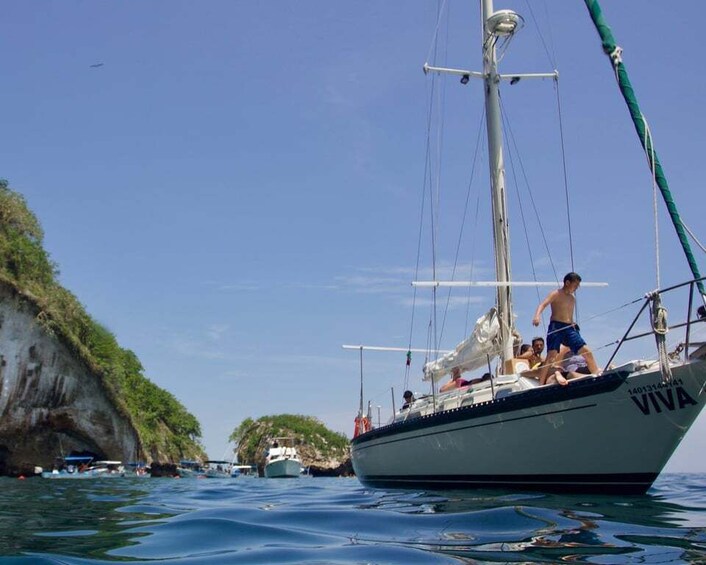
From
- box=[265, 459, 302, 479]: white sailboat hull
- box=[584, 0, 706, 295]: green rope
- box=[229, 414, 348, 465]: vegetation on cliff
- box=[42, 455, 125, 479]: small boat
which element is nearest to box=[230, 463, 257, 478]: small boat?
box=[265, 459, 302, 479]: white sailboat hull

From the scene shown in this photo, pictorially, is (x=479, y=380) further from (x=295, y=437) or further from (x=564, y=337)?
(x=295, y=437)

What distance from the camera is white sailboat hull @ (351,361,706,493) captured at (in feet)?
28.4

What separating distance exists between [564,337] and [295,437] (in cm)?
5600

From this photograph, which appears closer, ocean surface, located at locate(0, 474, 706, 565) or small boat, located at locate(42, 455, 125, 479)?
ocean surface, located at locate(0, 474, 706, 565)

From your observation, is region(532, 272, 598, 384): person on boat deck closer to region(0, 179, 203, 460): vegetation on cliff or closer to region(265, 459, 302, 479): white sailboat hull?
region(0, 179, 203, 460): vegetation on cliff

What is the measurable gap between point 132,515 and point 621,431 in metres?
6.46

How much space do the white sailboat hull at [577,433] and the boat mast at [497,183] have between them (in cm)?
304

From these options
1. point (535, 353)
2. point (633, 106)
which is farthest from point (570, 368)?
point (633, 106)

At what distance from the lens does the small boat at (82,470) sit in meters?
26.3

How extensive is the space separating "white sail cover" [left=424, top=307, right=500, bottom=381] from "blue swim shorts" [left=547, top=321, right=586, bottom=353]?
376cm

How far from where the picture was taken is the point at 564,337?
33.2 ft

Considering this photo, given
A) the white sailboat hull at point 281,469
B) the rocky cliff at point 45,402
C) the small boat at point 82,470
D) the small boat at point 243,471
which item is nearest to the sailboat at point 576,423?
the small boat at point 82,470

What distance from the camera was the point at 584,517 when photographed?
6340 millimetres

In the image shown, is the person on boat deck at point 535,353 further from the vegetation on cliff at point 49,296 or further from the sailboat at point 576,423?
the vegetation on cliff at point 49,296
